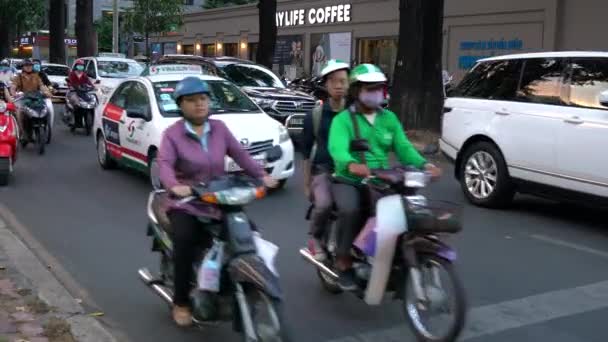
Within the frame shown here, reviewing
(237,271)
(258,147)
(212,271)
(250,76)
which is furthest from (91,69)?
(237,271)

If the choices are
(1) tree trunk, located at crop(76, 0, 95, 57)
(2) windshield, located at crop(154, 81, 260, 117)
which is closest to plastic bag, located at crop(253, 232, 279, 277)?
(2) windshield, located at crop(154, 81, 260, 117)

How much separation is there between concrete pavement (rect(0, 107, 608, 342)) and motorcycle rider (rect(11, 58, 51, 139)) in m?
2.96

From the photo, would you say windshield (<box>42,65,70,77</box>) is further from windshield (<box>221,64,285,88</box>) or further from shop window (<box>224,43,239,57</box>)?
shop window (<box>224,43,239,57</box>)

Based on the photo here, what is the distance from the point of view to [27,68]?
14.1 metres

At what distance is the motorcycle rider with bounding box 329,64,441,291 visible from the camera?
532 cm

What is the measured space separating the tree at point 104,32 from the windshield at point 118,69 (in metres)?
42.8

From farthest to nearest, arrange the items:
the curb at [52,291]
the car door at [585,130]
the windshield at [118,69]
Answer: the windshield at [118,69] → the car door at [585,130] → the curb at [52,291]

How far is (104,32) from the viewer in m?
66.4

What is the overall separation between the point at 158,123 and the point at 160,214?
18.0 feet

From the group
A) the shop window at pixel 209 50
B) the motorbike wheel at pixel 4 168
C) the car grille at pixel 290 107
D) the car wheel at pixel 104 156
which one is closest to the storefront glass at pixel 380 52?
the shop window at pixel 209 50

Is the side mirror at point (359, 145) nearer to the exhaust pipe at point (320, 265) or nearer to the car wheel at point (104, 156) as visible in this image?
the exhaust pipe at point (320, 265)

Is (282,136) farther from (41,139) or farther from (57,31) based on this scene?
(57,31)

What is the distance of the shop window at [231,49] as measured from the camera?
48.2 meters

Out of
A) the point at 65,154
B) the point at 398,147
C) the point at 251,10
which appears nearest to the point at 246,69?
the point at 65,154
